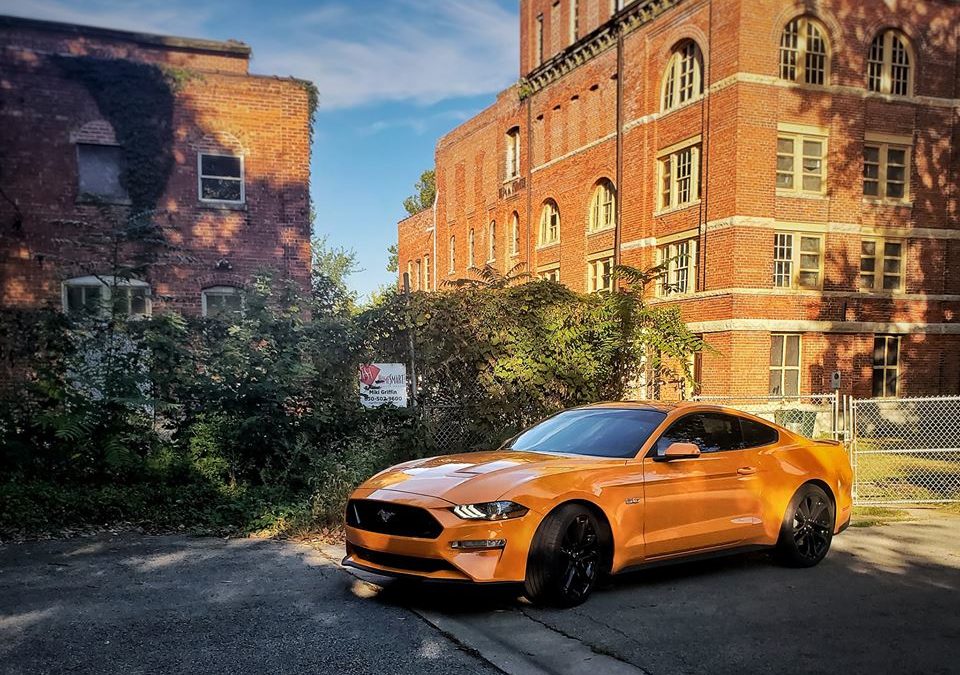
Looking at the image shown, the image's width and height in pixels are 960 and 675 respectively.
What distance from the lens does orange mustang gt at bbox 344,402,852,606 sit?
230 inches

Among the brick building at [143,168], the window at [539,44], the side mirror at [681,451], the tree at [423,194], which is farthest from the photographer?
the tree at [423,194]

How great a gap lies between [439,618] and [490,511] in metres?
0.82

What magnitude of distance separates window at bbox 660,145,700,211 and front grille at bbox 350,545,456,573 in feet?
75.0

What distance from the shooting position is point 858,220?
26.5 metres

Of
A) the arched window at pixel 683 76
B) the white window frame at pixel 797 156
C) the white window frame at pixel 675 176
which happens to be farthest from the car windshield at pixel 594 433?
the arched window at pixel 683 76

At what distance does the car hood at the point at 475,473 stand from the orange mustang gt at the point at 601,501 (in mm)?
15

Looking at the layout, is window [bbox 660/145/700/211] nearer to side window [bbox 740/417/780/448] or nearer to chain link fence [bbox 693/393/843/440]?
chain link fence [bbox 693/393/843/440]

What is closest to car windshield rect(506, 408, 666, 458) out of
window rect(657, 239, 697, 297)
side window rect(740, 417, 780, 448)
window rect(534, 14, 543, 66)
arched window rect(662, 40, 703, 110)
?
side window rect(740, 417, 780, 448)

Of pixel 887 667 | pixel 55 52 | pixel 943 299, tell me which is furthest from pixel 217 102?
pixel 943 299

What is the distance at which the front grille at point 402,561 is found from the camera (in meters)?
5.78

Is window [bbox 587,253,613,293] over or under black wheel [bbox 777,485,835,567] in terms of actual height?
over

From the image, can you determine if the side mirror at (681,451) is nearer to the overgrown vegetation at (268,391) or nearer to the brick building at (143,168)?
the overgrown vegetation at (268,391)

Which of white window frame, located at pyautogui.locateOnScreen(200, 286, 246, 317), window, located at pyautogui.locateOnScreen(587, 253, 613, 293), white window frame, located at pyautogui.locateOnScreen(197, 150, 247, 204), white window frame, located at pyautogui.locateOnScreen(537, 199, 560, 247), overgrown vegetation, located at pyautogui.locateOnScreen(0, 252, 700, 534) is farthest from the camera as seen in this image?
white window frame, located at pyautogui.locateOnScreen(537, 199, 560, 247)

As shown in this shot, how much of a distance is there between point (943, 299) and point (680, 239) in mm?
9125
